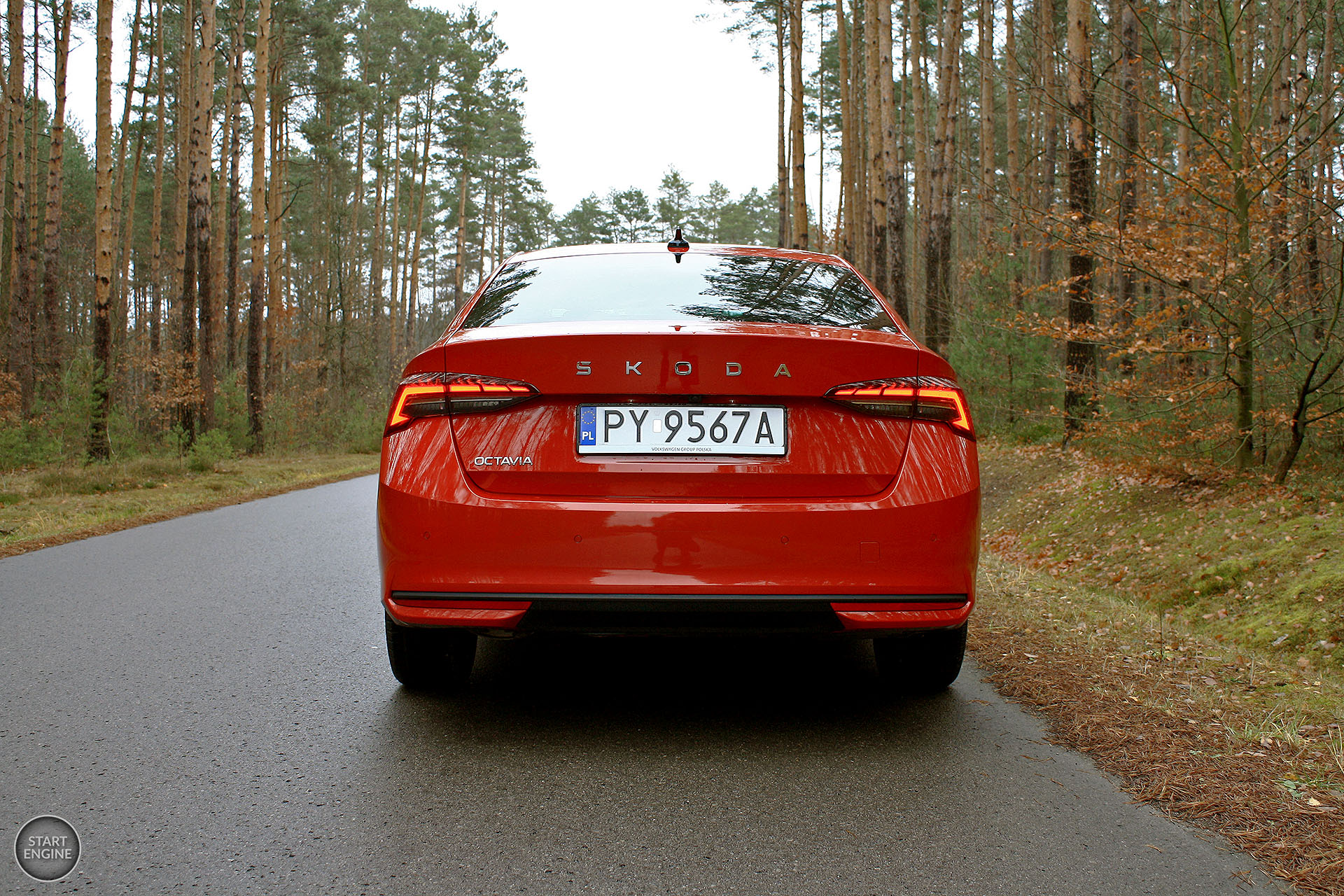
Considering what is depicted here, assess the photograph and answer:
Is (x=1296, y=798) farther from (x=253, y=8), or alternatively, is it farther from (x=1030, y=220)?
(x=253, y=8)

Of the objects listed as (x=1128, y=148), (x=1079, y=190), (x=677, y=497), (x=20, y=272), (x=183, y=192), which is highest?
(x=183, y=192)

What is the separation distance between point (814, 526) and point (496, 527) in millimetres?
935

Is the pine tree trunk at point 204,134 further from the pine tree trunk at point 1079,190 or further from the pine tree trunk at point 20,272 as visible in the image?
the pine tree trunk at point 1079,190

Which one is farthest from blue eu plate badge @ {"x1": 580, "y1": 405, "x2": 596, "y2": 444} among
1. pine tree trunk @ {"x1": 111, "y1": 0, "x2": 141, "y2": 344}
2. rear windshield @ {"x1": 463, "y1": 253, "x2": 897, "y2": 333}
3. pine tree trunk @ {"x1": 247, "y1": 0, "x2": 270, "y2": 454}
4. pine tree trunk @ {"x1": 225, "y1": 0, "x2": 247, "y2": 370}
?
pine tree trunk @ {"x1": 111, "y1": 0, "x2": 141, "y2": 344}

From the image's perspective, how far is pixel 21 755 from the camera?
2924 mm

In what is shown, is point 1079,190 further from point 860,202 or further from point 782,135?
point 782,135

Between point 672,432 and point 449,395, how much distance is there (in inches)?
27.7

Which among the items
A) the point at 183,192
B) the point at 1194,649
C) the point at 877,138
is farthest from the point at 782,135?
the point at 1194,649

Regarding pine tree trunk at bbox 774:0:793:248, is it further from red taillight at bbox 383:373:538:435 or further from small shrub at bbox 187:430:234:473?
red taillight at bbox 383:373:538:435

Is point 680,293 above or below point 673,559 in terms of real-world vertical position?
above

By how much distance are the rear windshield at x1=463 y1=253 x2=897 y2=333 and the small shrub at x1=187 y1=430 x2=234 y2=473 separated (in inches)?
555

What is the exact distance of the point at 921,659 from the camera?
11.6 ft

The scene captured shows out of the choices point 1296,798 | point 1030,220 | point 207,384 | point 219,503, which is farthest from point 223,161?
point 1296,798

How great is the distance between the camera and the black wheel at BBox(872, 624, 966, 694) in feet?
11.4
